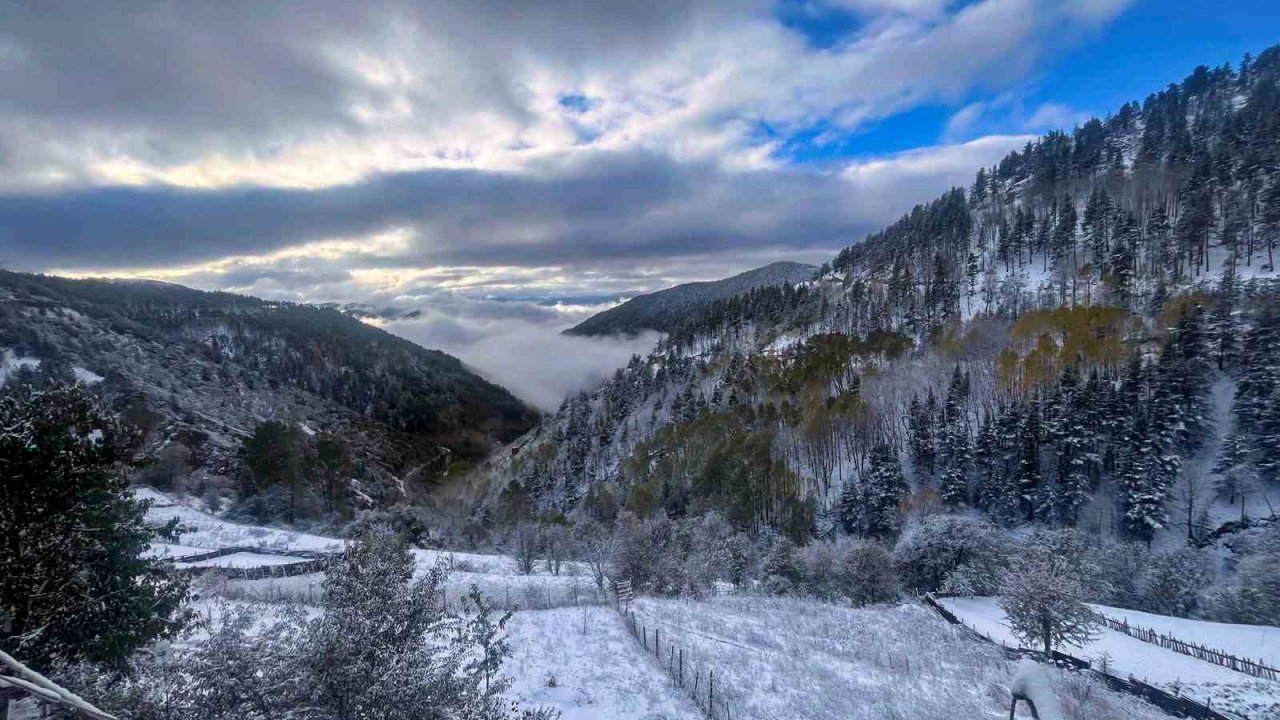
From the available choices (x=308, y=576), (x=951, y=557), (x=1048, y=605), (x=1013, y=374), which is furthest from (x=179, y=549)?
(x=1013, y=374)

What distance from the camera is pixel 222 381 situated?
12069 centimetres

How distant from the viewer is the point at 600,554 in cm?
3491

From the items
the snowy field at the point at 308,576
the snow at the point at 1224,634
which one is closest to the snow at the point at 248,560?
the snowy field at the point at 308,576

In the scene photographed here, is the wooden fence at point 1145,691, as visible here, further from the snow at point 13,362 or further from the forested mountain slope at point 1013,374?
the snow at point 13,362

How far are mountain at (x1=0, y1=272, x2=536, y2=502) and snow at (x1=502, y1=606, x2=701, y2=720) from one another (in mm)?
12016

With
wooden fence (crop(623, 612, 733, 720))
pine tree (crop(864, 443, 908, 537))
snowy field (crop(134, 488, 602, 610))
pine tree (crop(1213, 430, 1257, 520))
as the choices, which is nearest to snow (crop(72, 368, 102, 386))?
snowy field (crop(134, 488, 602, 610))

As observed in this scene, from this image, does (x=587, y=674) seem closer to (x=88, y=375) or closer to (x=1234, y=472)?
(x=1234, y=472)

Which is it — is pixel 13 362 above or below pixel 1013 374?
below

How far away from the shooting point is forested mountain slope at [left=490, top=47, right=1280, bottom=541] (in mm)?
54938

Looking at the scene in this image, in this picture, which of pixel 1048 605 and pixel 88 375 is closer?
pixel 1048 605

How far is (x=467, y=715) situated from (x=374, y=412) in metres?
176

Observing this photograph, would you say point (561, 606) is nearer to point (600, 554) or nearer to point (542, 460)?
point (600, 554)

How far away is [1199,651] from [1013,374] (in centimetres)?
5230

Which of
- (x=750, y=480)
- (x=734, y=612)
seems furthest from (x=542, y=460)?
(x=734, y=612)
